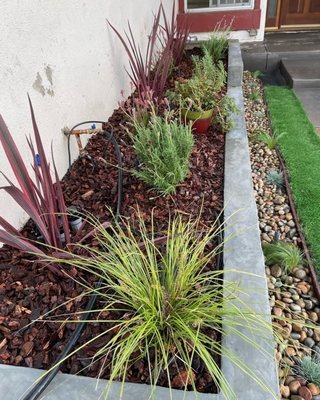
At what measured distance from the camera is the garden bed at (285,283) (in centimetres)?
139

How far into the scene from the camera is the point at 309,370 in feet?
4.59

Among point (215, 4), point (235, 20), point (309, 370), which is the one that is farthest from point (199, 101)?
point (215, 4)

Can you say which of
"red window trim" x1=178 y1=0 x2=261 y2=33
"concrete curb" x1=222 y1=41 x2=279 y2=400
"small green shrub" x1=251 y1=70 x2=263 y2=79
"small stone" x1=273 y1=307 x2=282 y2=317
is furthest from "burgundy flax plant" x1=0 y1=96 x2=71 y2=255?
"red window trim" x1=178 y1=0 x2=261 y2=33

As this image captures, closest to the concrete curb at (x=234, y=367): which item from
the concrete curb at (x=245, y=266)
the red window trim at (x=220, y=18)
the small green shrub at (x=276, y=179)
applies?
the concrete curb at (x=245, y=266)

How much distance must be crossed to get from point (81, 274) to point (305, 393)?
1017 millimetres

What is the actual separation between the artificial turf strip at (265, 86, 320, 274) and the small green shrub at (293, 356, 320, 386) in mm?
610

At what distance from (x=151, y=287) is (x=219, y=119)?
178cm

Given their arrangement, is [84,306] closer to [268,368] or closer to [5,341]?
[5,341]

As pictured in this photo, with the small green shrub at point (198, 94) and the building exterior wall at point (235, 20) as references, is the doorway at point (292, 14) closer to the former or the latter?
the building exterior wall at point (235, 20)

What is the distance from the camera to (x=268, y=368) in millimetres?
1064

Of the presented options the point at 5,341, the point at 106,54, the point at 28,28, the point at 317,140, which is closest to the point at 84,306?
the point at 5,341

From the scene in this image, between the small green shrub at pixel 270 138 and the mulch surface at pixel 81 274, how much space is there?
2.70 ft

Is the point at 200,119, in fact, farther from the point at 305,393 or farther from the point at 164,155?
the point at 305,393

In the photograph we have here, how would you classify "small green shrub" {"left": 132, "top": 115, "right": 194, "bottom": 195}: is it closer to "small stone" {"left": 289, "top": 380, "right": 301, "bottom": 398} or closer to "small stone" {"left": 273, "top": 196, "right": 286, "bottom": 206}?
"small stone" {"left": 273, "top": 196, "right": 286, "bottom": 206}
